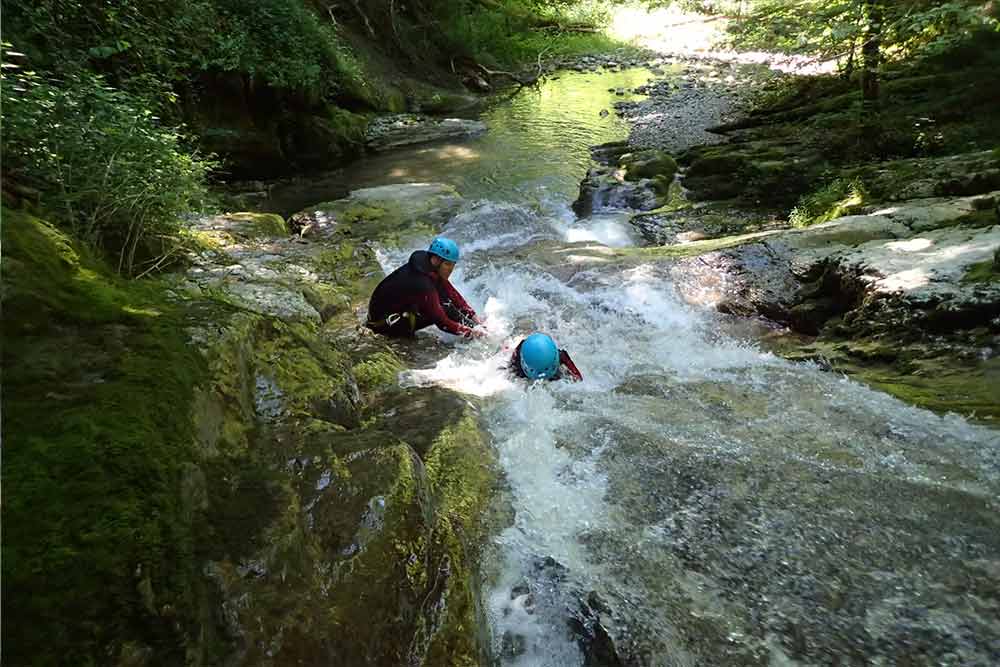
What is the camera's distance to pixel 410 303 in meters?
5.70

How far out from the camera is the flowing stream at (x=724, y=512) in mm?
2654

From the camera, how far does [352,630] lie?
6.86 feet

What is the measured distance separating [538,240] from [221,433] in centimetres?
765

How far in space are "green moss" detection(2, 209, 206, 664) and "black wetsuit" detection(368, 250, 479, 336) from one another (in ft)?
10.1

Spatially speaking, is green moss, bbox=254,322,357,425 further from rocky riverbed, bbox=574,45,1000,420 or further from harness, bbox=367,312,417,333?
rocky riverbed, bbox=574,45,1000,420

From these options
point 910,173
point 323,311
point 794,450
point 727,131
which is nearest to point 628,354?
point 794,450

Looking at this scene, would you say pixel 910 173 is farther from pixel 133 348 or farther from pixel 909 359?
pixel 133 348

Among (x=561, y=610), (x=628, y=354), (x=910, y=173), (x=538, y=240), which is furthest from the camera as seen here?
(x=538, y=240)

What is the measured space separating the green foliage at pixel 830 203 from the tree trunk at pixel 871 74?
5.74 feet

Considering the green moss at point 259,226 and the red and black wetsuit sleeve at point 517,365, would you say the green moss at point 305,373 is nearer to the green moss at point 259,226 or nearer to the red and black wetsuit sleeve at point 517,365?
the red and black wetsuit sleeve at point 517,365

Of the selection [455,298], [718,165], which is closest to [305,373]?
[455,298]

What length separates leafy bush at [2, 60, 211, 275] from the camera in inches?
148

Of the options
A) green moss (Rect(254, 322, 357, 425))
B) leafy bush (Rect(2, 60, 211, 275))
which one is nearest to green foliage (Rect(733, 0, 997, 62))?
green moss (Rect(254, 322, 357, 425))

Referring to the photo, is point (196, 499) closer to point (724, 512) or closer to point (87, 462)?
point (87, 462)
